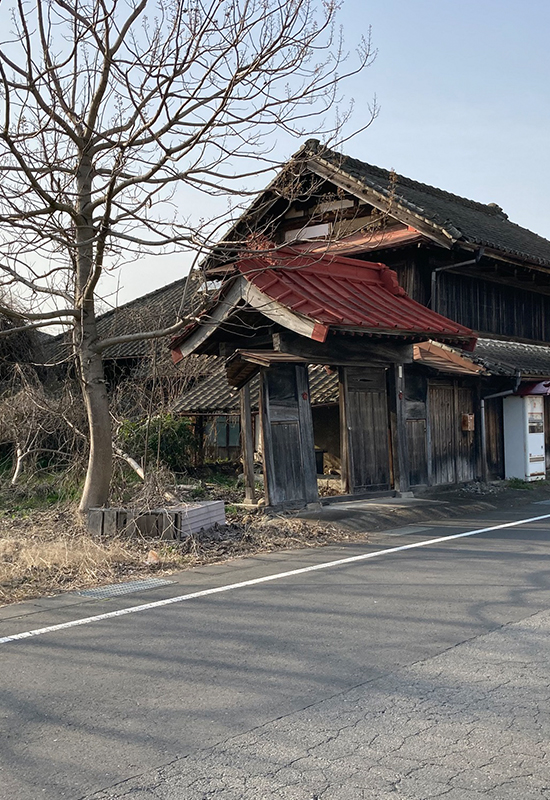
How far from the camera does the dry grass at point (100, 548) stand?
320 inches

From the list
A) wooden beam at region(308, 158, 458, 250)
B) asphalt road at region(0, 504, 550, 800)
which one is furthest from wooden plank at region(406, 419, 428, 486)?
asphalt road at region(0, 504, 550, 800)

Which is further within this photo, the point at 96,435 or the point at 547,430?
the point at 547,430

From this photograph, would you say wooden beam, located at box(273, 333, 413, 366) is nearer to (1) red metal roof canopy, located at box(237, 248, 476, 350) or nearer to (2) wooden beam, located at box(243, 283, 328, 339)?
(2) wooden beam, located at box(243, 283, 328, 339)

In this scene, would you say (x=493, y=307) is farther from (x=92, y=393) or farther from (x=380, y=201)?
(x=92, y=393)

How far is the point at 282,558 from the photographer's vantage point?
9336 mm

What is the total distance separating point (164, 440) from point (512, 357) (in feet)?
26.6

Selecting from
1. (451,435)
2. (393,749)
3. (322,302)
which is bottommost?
(393,749)

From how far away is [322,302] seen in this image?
1241cm

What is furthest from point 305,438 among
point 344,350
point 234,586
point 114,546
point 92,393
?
point 234,586

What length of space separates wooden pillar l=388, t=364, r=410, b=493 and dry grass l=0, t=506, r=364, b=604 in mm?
3404

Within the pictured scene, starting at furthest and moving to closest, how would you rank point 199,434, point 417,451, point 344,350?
point 199,434, point 417,451, point 344,350

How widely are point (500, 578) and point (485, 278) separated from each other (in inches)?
484

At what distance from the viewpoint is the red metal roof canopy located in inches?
463

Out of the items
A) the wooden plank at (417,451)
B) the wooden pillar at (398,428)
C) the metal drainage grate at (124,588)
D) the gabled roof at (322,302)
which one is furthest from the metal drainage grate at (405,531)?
the metal drainage grate at (124,588)
